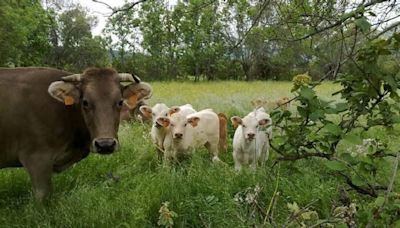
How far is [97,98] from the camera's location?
5.55 meters

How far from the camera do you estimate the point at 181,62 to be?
43.6m

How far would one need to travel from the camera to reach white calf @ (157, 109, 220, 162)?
25.1 feet

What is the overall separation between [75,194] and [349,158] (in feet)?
10.9

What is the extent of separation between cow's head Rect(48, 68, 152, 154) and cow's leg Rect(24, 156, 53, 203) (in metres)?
0.58

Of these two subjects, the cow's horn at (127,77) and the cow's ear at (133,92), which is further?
the cow's ear at (133,92)

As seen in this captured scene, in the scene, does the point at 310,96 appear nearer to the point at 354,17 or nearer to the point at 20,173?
the point at 354,17

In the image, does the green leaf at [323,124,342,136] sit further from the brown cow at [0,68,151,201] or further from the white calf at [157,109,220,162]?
the white calf at [157,109,220,162]

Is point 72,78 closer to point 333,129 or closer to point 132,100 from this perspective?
point 132,100

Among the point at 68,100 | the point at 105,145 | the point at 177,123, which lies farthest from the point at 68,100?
the point at 177,123

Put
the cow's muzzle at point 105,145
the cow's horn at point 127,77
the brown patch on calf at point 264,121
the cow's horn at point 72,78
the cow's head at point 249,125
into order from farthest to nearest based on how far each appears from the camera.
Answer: the cow's head at point 249,125 < the brown patch on calf at point 264,121 < the cow's horn at point 127,77 < the cow's horn at point 72,78 < the cow's muzzle at point 105,145

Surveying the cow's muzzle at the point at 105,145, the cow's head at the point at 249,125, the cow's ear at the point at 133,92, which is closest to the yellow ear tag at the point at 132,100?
the cow's ear at the point at 133,92

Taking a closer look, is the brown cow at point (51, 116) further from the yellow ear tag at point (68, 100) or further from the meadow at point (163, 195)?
the meadow at point (163, 195)

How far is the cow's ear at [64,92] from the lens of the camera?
559 cm

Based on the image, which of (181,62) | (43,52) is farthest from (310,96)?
(43,52)
